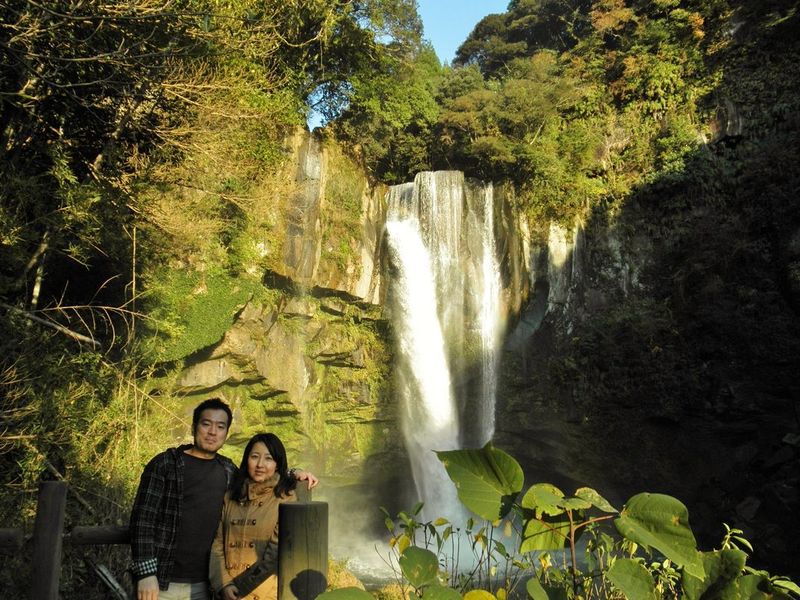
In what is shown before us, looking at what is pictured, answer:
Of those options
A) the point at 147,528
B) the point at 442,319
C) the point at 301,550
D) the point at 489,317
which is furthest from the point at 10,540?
the point at 489,317

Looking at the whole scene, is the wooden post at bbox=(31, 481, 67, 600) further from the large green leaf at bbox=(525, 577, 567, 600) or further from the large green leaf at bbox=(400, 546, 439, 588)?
the large green leaf at bbox=(525, 577, 567, 600)

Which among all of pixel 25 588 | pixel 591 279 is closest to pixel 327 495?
pixel 591 279

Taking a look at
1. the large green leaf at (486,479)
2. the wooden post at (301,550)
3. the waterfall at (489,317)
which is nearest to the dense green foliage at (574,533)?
the large green leaf at (486,479)

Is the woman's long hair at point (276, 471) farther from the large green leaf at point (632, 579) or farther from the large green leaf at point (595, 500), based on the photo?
the large green leaf at point (632, 579)

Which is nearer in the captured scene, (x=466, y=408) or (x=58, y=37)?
(x=58, y=37)

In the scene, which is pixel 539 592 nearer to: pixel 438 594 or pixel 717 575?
pixel 438 594

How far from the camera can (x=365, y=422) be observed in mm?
13297

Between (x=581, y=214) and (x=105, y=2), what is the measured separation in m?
11.3

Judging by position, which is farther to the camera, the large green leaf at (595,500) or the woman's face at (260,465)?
the woman's face at (260,465)

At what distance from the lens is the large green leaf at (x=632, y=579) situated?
36.6 inches

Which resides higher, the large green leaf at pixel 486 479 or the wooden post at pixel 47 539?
the large green leaf at pixel 486 479

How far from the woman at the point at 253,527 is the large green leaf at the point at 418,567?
128 centimetres

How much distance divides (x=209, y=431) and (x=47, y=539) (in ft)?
3.77

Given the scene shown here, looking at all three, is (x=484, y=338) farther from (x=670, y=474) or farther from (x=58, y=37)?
(x=58, y=37)
